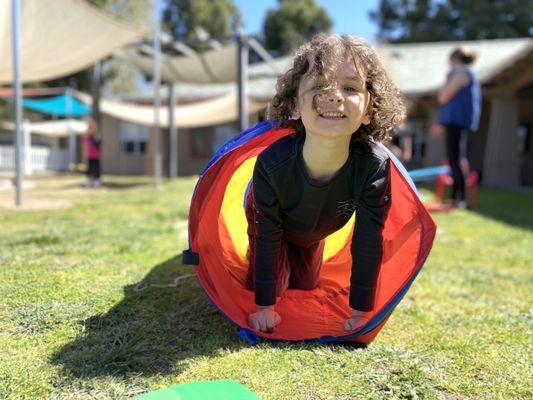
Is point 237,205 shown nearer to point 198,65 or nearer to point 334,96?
point 334,96

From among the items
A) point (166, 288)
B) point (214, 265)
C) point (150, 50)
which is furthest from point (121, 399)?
point (150, 50)

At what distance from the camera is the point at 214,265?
220 centimetres

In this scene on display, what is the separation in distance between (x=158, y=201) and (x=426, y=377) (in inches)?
205

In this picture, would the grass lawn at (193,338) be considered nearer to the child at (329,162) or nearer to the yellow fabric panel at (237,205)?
the child at (329,162)

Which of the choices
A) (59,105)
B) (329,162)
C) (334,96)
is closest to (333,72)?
(334,96)

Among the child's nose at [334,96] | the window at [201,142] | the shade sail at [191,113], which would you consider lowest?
the child's nose at [334,96]

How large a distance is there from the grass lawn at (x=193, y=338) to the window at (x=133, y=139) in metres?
14.2

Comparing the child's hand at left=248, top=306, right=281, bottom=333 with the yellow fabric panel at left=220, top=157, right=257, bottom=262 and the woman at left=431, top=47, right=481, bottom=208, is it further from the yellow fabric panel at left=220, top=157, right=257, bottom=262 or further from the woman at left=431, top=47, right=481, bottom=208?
the woman at left=431, top=47, right=481, bottom=208

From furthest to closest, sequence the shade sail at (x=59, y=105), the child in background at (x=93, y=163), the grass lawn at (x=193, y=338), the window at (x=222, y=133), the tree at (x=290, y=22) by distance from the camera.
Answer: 1. the tree at (x=290, y=22)
2. the shade sail at (x=59, y=105)
3. the window at (x=222, y=133)
4. the child in background at (x=93, y=163)
5. the grass lawn at (x=193, y=338)

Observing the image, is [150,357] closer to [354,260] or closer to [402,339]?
[354,260]

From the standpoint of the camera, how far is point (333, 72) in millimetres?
1581

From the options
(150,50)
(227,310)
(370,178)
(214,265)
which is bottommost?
(227,310)

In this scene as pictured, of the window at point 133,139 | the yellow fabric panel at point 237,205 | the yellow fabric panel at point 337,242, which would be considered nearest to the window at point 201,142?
the window at point 133,139

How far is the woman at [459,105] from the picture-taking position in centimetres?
546
